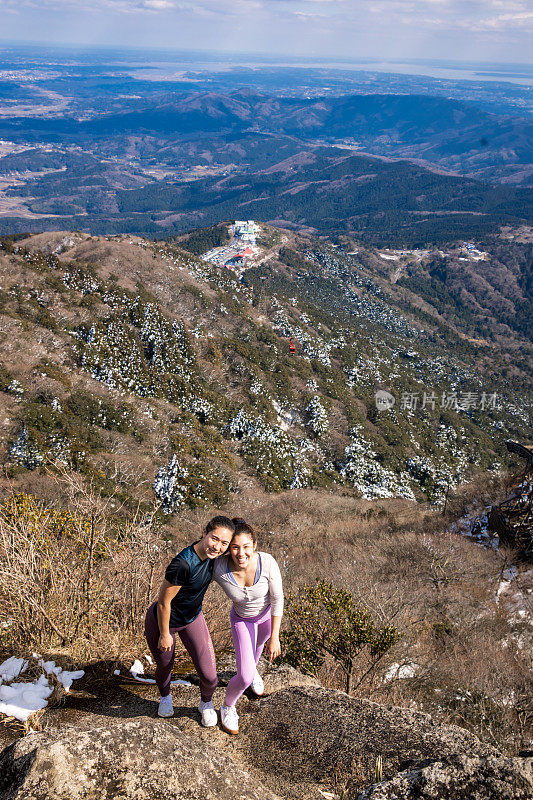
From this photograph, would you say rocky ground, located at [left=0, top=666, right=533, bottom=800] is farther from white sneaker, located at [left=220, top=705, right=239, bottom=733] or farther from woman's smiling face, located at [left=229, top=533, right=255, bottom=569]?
woman's smiling face, located at [left=229, top=533, right=255, bottom=569]

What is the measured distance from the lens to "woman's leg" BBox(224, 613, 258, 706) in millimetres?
5363

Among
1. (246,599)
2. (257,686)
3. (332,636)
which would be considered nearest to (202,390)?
(332,636)

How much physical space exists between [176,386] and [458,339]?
98830 millimetres

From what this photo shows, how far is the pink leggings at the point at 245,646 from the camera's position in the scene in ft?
17.6

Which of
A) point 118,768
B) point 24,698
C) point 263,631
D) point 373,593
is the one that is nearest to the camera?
point 118,768

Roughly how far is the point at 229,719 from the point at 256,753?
1.49 feet

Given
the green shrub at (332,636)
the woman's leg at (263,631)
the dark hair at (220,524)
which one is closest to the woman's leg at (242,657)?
the woman's leg at (263,631)

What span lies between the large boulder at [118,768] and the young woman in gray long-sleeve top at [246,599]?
0.80 meters

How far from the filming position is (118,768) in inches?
155

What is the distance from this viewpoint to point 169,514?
98.7ft

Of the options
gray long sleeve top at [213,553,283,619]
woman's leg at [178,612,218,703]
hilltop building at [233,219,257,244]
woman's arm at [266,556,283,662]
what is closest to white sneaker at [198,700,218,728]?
woman's leg at [178,612,218,703]

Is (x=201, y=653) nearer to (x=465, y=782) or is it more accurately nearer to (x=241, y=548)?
(x=241, y=548)

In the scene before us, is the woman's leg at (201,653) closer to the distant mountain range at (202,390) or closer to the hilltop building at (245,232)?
the distant mountain range at (202,390)

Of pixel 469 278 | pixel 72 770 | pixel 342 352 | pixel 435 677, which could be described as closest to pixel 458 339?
pixel 469 278
